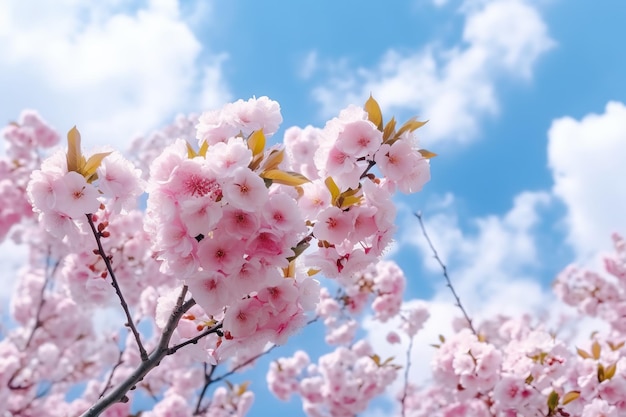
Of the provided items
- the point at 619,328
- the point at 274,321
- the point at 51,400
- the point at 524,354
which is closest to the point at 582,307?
the point at 619,328

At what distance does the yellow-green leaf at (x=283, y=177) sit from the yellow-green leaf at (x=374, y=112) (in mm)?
355

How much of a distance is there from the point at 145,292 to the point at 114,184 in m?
3.83

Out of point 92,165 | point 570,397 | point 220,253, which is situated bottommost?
point 570,397

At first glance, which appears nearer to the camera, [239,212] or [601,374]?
[239,212]

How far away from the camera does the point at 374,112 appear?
75.9 inches

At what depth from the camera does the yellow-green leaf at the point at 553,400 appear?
3328 mm

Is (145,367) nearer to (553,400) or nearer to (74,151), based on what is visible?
(74,151)

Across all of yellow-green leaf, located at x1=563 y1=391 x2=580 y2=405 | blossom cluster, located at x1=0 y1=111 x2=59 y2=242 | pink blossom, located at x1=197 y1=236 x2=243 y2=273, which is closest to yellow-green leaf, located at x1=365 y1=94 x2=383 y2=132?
pink blossom, located at x1=197 y1=236 x2=243 y2=273

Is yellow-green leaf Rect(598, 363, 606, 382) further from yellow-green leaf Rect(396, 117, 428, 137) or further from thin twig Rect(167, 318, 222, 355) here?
thin twig Rect(167, 318, 222, 355)

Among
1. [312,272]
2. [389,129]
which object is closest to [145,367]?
[312,272]

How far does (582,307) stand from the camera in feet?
26.8

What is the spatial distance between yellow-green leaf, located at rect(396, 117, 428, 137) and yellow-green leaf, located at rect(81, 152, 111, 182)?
104 centimetres

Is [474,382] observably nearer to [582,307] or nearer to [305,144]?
[305,144]

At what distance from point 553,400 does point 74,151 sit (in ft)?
10.1
